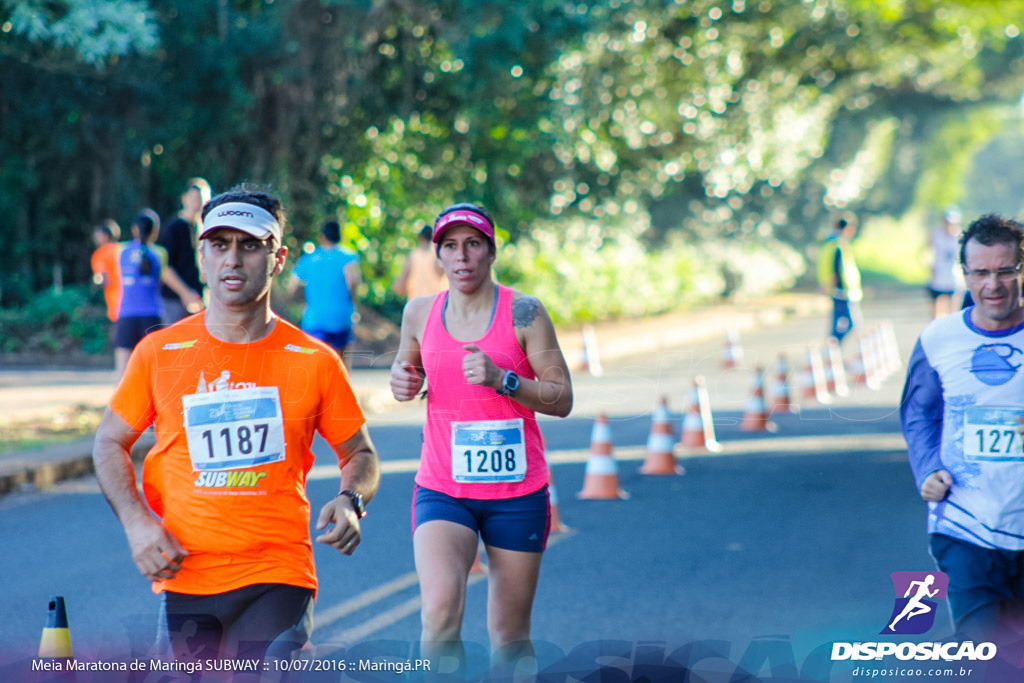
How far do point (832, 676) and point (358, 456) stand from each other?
4.89ft

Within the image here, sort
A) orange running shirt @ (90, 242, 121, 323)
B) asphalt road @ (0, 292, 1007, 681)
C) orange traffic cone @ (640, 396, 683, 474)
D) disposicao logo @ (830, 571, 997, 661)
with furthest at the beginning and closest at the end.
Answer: orange running shirt @ (90, 242, 121, 323), orange traffic cone @ (640, 396, 683, 474), asphalt road @ (0, 292, 1007, 681), disposicao logo @ (830, 571, 997, 661)

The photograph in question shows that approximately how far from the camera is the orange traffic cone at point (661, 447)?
34.0ft

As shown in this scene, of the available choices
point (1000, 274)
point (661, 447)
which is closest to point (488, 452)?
point (1000, 274)

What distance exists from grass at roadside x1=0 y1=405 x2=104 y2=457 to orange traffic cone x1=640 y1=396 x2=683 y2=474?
4.97 m

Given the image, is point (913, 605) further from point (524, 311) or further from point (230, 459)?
point (230, 459)

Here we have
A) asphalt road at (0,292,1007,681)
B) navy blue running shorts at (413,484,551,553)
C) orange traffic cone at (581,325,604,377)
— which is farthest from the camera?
orange traffic cone at (581,325,604,377)

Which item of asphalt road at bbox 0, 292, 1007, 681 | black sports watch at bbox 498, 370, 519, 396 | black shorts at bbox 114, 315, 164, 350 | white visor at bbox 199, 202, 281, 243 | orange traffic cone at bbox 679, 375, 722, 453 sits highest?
black shorts at bbox 114, 315, 164, 350

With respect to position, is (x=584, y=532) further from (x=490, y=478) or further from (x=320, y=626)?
(x=490, y=478)

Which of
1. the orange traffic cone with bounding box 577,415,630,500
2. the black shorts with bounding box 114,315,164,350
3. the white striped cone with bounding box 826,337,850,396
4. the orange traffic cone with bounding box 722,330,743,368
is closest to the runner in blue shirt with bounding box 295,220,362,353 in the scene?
the black shorts with bounding box 114,315,164,350

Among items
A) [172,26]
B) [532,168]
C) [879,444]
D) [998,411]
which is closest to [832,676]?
[998,411]

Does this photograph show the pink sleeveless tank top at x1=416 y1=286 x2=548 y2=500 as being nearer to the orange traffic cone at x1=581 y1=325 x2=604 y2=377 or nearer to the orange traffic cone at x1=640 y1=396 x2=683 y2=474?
the orange traffic cone at x1=640 y1=396 x2=683 y2=474

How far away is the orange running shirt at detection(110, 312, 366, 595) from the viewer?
346 cm

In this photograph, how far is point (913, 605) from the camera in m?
4.22

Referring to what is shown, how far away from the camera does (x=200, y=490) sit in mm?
3492
